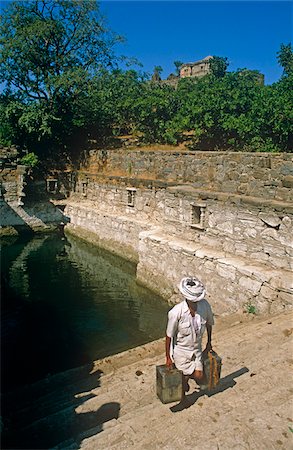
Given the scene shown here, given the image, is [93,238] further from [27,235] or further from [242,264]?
[242,264]

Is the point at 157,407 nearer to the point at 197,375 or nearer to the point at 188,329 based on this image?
the point at 197,375

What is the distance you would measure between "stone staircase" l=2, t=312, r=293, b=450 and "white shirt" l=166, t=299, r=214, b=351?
26.9 inches

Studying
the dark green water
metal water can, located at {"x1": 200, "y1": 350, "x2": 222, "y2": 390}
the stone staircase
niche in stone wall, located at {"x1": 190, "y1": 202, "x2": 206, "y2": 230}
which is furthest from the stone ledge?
metal water can, located at {"x1": 200, "y1": 350, "x2": 222, "y2": 390}

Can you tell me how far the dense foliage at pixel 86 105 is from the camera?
17.8m

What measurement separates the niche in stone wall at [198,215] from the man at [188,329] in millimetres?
6133

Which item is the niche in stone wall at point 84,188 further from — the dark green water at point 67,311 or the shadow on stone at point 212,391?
the shadow on stone at point 212,391

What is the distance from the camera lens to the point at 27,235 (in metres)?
18.3

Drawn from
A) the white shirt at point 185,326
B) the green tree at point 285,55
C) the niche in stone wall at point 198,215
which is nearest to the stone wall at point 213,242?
the niche in stone wall at point 198,215

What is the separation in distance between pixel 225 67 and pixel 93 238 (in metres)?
45.6

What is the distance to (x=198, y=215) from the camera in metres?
10.6

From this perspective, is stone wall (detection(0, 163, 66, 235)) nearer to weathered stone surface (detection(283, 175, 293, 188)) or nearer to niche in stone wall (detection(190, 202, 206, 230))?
niche in stone wall (detection(190, 202, 206, 230))

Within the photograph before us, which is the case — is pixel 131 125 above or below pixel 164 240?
above

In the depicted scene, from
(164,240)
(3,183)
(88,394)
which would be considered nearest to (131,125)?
(3,183)

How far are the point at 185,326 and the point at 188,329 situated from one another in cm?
5
